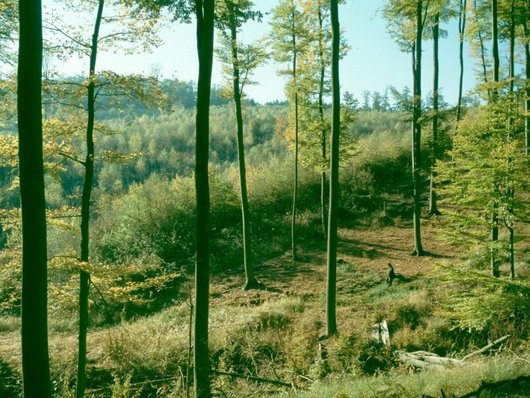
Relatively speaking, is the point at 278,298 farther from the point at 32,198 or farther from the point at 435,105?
the point at 32,198

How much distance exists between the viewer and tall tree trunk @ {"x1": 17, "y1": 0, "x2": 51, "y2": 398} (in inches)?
198

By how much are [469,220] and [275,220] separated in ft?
57.2

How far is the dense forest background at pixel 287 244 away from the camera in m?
7.82

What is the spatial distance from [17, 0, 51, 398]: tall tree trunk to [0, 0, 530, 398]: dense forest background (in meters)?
0.06

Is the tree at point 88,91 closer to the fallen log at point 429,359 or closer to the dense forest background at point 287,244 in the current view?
the dense forest background at point 287,244

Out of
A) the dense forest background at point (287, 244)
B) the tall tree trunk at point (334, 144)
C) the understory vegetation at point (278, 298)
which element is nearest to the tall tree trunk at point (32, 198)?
the dense forest background at point (287, 244)

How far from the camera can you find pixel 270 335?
12.6 metres

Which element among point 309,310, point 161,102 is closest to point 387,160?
point 309,310

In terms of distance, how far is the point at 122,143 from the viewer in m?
59.6

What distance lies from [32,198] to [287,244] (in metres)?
18.8

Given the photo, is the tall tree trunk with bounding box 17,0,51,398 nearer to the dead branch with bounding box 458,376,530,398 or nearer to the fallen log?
the dead branch with bounding box 458,376,530,398

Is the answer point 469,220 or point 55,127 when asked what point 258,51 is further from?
point 469,220

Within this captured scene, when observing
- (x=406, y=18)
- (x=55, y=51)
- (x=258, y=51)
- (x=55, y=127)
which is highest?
(x=406, y=18)

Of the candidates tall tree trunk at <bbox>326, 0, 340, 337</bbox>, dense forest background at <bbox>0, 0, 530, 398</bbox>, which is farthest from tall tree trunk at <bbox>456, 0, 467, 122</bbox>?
tall tree trunk at <bbox>326, 0, 340, 337</bbox>
